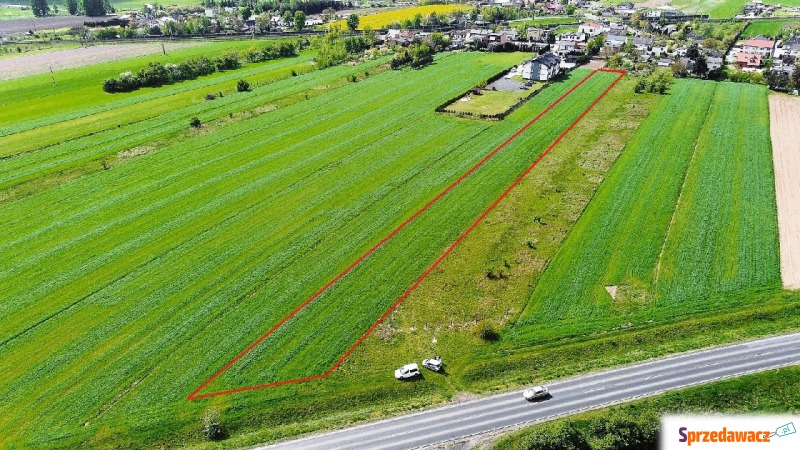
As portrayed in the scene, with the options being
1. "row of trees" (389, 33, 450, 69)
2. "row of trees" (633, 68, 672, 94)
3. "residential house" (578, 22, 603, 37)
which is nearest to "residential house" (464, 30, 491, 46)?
"row of trees" (389, 33, 450, 69)

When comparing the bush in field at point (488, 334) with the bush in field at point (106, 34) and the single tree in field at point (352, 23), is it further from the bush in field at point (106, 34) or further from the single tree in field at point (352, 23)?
the bush in field at point (106, 34)

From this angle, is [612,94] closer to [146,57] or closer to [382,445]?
[382,445]

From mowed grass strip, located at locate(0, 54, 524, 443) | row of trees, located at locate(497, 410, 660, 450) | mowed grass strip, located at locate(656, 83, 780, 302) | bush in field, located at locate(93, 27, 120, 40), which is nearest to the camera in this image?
row of trees, located at locate(497, 410, 660, 450)

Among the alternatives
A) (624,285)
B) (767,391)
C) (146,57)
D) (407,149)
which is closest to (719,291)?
(624,285)

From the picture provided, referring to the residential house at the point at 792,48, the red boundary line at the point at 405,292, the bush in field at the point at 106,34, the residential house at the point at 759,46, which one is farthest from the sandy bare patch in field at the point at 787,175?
the bush in field at the point at 106,34

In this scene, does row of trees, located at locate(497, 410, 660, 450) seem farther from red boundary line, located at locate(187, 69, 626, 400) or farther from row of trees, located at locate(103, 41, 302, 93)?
row of trees, located at locate(103, 41, 302, 93)
